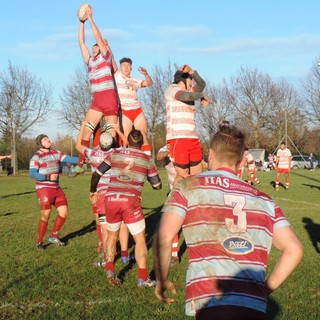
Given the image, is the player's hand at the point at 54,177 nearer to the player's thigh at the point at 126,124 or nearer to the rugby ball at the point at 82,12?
the player's thigh at the point at 126,124

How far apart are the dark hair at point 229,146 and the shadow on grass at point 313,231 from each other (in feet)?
21.2

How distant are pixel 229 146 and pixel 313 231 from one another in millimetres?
8641

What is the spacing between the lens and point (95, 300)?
6.23m

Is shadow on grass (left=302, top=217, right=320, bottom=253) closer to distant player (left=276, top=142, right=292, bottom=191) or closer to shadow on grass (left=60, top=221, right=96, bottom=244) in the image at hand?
shadow on grass (left=60, top=221, right=96, bottom=244)

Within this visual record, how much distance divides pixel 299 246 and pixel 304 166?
63.3m

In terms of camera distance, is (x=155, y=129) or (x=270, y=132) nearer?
(x=155, y=129)

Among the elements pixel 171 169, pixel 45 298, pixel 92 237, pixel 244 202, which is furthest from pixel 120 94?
pixel 244 202

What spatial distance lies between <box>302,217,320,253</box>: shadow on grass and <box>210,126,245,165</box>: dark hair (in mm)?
6460

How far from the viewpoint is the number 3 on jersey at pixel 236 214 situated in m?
3.00

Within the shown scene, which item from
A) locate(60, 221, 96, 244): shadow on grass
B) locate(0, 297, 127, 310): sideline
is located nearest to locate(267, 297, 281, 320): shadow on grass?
locate(0, 297, 127, 310): sideline

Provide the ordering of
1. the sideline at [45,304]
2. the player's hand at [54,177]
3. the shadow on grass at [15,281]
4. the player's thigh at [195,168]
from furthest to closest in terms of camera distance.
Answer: the player's hand at [54,177], the player's thigh at [195,168], the shadow on grass at [15,281], the sideline at [45,304]

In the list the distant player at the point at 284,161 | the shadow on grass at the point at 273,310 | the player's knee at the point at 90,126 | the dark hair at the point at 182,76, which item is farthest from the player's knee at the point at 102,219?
the distant player at the point at 284,161

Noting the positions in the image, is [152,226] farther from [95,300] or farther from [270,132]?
[270,132]

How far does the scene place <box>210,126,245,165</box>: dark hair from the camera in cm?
325
